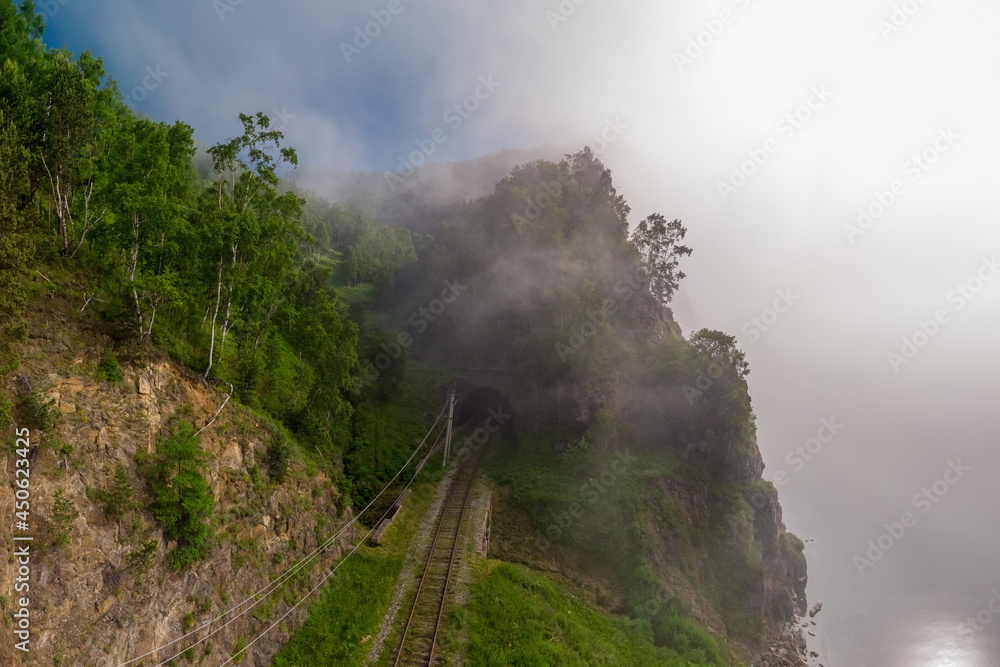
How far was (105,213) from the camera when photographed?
1656cm

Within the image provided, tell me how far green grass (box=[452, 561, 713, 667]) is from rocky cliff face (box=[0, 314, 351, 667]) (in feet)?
28.5

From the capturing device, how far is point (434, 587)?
78.8 feet

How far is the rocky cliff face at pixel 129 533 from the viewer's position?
11945 millimetres

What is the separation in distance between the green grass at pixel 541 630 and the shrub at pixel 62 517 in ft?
51.7

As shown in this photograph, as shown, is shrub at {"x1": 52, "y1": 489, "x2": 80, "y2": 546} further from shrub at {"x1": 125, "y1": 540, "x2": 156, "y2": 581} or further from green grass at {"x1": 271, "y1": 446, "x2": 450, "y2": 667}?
Answer: green grass at {"x1": 271, "y1": 446, "x2": 450, "y2": 667}

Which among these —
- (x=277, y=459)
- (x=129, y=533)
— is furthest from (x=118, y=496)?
(x=277, y=459)

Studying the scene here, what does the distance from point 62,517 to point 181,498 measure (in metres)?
3.65

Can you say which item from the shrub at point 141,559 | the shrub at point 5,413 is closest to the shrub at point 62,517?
the shrub at point 141,559

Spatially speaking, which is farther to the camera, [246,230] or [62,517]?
[246,230]

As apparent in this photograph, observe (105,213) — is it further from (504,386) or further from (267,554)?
(504,386)

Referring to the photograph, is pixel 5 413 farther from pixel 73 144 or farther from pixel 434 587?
pixel 434 587

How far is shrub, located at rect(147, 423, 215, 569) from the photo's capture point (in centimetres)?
1547

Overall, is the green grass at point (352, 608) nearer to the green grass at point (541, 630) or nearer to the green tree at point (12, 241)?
the green grass at point (541, 630)

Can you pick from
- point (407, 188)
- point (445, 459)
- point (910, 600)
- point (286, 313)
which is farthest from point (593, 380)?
point (407, 188)
